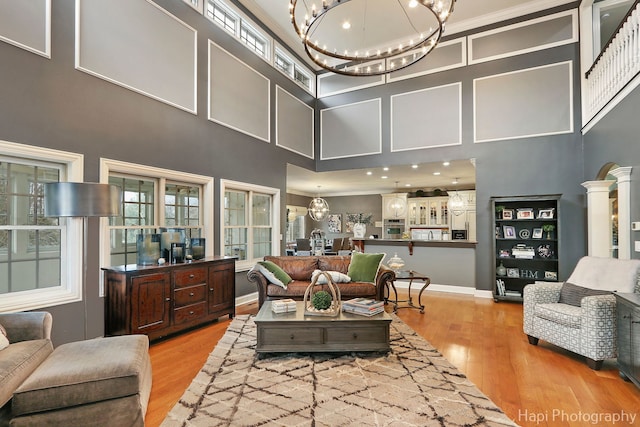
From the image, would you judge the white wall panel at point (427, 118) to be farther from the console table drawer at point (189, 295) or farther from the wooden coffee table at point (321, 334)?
the console table drawer at point (189, 295)

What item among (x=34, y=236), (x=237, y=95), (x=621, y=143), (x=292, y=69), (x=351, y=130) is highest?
(x=292, y=69)

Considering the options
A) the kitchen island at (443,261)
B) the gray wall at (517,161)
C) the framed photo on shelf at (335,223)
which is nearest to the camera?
the gray wall at (517,161)

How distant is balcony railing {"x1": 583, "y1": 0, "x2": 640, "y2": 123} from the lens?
136 inches

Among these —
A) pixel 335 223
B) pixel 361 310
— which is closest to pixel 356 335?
pixel 361 310

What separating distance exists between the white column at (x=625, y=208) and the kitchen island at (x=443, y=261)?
2.43 m

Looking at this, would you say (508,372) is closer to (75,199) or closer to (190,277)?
(190,277)

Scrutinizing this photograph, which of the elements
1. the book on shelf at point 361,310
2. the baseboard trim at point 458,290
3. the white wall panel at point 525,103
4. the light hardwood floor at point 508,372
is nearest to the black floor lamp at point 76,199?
the light hardwood floor at point 508,372

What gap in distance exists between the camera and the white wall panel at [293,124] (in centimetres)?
641

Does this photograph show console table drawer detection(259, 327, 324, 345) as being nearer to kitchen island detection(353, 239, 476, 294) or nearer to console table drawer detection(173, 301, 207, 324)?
console table drawer detection(173, 301, 207, 324)

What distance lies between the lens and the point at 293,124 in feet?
22.2

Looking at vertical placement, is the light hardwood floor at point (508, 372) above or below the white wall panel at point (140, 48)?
below

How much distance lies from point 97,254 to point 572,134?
6.97m

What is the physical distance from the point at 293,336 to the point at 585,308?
8.64 feet

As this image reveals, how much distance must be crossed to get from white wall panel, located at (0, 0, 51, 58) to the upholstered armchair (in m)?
5.44
